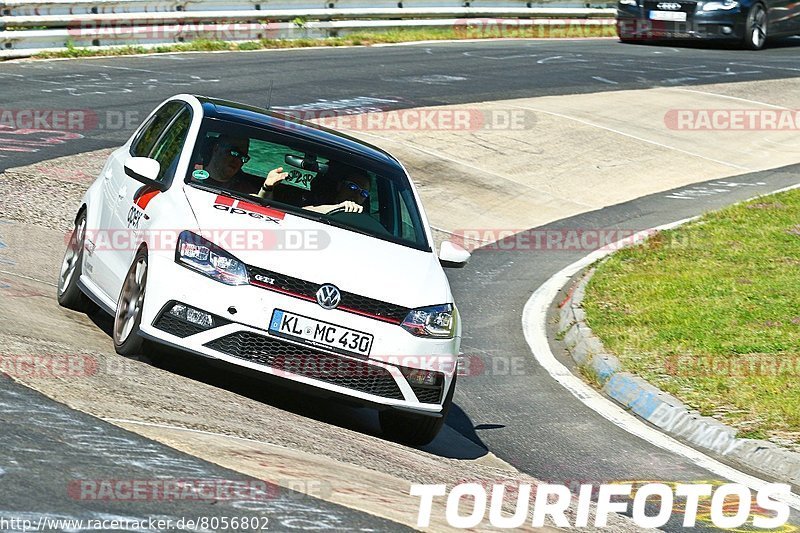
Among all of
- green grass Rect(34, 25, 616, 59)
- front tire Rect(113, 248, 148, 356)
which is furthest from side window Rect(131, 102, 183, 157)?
green grass Rect(34, 25, 616, 59)

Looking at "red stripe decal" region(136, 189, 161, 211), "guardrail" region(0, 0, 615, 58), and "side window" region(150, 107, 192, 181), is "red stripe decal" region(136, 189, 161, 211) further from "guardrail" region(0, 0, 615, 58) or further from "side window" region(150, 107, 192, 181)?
"guardrail" region(0, 0, 615, 58)

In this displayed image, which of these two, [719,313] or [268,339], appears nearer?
[268,339]

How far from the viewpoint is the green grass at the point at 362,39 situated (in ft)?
78.1

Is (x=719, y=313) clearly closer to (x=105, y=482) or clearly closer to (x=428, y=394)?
(x=428, y=394)

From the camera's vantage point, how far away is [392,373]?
7477 millimetres

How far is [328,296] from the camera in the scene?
7336 mm

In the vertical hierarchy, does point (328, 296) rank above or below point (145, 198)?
below

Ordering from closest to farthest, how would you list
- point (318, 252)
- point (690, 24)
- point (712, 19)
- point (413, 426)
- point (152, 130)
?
point (318, 252)
point (413, 426)
point (152, 130)
point (712, 19)
point (690, 24)

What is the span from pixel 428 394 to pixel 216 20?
19.8 m

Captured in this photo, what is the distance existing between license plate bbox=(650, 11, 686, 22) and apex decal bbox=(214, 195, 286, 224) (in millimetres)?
23216

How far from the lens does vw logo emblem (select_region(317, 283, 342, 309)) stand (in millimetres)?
7316

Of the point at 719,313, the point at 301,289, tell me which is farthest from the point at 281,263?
the point at 719,313

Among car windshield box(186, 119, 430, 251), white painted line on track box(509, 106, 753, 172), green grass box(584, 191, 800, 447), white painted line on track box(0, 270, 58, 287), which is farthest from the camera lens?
white painted line on track box(509, 106, 753, 172)

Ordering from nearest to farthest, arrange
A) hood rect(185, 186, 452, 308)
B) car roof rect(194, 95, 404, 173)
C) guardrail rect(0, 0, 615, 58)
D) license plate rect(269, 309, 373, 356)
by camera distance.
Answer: license plate rect(269, 309, 373, 356) < hood rect(185, 186, 452, 308) < car roof rect(194, 95, 404, 173) < guardrail rect(0, 0, 615, 58)
